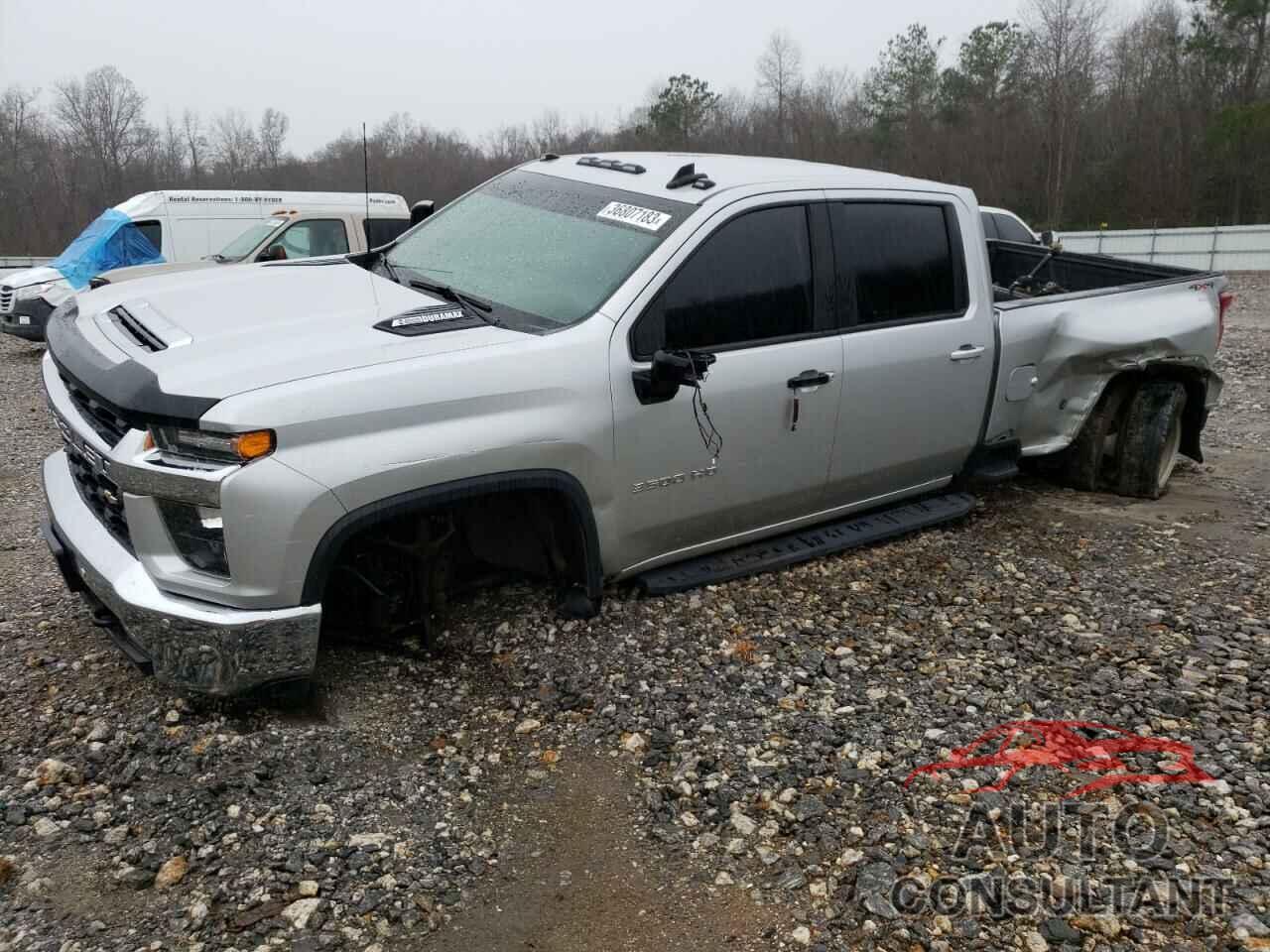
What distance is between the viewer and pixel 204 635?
3.15 metres

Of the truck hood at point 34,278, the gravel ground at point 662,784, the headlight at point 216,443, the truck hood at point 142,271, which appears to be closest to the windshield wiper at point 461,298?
the headlight at point 216,443

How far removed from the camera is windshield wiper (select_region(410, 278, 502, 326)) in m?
3.92

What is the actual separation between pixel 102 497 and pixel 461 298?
1491 mm

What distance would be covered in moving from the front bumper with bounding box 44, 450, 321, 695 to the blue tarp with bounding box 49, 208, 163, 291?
1092 centimetres

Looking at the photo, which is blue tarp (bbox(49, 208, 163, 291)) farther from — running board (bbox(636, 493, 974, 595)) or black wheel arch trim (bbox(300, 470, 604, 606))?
black wheel arch trim (bbox(300, 470, 604, 606))

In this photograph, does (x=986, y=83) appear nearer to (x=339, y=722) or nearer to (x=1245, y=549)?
(x=1245, y=549)

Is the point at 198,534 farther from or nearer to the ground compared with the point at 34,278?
nearer to the ground

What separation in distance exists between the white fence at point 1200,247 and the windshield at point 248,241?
20.9 m

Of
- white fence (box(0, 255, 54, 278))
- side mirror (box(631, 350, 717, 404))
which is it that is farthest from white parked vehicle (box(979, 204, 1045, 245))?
white fence (box(0, 255, 54, 278))

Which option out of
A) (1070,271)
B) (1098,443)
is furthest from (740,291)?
(1070,271)

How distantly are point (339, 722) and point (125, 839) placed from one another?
77 cm

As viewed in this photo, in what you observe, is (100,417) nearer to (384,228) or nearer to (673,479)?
(673,479)

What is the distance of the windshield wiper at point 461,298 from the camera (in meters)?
3.92

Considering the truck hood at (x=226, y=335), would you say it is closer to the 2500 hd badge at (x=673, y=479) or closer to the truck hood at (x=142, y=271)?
the 2500 hd badge at (x=673, y=479)
